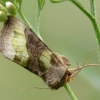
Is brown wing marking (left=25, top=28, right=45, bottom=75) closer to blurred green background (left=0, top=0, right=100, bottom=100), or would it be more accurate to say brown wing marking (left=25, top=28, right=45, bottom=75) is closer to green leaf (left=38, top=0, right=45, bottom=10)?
green leaf (left=38, top=0, right=45, bottom=10)

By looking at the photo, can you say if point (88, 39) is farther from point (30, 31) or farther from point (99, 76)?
point (30, 31)

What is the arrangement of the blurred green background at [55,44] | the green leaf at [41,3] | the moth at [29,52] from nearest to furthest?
the moth at [29,52] < the green leaf at [41,3] < the blurred green background at [55,44]

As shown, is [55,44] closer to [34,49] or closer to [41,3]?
[41,3]

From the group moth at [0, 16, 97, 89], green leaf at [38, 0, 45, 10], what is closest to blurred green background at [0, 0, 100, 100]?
green leaf at [38, 0, 45, 10]

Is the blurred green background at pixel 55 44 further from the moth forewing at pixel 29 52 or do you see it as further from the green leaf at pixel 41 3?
the moth forewing at pixel 29 52

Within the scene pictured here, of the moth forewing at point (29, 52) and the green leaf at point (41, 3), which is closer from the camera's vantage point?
the moth forewing at point (29, 52)

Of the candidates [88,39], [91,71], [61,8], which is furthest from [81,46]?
[61,8]

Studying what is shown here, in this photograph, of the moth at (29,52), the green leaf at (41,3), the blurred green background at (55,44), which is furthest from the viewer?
the blurred green background at (55,44)

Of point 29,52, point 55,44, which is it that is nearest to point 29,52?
point 29,52

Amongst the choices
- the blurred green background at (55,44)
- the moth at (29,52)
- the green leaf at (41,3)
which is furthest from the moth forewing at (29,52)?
the blurred green background at (55,44)
